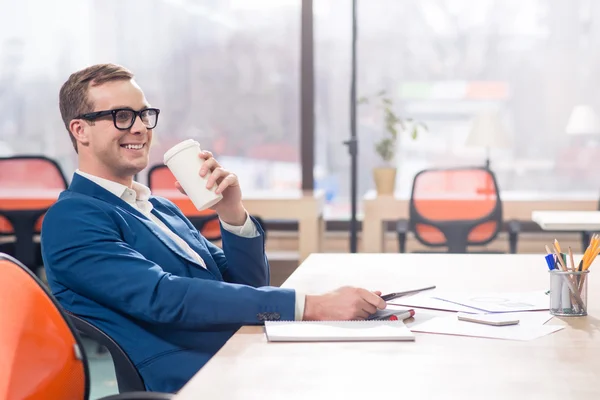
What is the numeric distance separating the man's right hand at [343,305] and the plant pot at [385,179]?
141 inches

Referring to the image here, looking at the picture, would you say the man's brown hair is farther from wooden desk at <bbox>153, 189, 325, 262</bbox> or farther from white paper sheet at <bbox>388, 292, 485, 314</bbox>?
wooden desk at <bbox>153, 189, 325, 262</bbox>

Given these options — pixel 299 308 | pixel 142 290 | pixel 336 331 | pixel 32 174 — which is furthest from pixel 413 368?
pixel 32 174

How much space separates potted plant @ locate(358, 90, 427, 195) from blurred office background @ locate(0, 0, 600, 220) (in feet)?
0.29

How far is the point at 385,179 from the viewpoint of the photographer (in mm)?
5074

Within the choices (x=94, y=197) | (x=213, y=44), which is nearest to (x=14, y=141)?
(x=213, y=44)

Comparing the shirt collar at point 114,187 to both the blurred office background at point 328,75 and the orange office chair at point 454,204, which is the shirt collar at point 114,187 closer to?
the orange office chair at point 454,204

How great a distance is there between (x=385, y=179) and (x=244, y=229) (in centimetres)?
321

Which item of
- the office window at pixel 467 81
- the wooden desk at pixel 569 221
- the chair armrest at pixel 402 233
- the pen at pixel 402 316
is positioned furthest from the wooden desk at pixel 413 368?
the office window at pixel 467 81

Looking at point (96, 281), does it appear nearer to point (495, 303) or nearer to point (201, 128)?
point (495, 303)

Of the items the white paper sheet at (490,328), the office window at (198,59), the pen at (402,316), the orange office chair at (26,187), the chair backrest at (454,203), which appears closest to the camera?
the white paper sheet at (490,328)

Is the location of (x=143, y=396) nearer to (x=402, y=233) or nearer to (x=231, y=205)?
(x=231, y=205)

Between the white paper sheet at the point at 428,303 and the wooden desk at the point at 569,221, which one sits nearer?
the white paper sheet at the point at 428,303

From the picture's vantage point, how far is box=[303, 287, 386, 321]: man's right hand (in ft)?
4.87

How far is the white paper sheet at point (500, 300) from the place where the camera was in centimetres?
159
